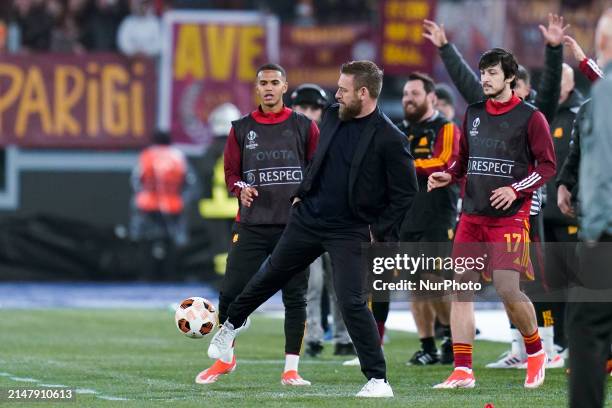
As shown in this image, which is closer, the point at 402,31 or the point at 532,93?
the point at 532,93

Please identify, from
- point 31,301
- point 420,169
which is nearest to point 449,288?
point 420,169

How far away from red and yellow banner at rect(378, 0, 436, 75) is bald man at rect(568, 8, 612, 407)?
49.3ft

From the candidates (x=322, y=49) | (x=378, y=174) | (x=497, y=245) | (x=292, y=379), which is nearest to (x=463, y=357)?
(x=497, y=245)

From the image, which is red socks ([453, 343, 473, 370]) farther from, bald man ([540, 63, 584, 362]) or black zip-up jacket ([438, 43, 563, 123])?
black zip-up jacket ([438, 43, 563, 123])

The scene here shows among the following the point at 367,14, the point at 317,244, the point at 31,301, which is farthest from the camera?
the point at 367,14

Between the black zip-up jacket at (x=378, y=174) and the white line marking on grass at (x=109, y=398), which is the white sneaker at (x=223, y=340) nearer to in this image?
the white line marking on grass at (x=109, y=398)

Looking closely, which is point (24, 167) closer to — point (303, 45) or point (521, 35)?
point (303, 45)

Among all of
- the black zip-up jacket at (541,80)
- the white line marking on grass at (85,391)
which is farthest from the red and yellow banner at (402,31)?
the white line marking on grass at (85,391)

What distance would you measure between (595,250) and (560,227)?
491 centimetres

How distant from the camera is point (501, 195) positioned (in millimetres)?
9320

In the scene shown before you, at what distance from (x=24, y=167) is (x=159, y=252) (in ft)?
8.33

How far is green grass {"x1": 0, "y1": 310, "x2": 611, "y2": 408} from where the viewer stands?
28.7 ft

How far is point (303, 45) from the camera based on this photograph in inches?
890

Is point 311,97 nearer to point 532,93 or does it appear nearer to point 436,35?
point 436,35
